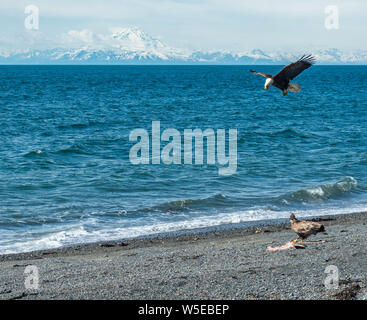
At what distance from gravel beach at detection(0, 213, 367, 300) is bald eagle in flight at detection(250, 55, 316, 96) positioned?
3962mm

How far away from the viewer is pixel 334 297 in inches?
401

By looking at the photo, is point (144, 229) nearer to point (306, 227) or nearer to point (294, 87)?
point (306, 227)

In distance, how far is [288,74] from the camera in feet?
35.4

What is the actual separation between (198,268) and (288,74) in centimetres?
510

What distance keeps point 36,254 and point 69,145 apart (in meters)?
21.9

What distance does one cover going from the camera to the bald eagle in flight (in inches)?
405

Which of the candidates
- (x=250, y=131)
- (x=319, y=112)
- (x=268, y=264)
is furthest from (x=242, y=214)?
(x=319, y=112)

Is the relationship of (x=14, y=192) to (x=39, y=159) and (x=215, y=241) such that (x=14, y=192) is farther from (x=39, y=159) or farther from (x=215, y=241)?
(x=215, y=241)

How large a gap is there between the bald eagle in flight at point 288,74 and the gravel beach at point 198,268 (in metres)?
3.96

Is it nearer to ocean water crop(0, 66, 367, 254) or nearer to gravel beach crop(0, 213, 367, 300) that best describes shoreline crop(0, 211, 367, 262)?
gravel beach crop(0, 213, 367, 300)

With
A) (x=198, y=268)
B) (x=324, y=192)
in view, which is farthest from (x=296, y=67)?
(x=324, y=192)

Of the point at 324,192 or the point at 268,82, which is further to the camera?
the point at 324,192

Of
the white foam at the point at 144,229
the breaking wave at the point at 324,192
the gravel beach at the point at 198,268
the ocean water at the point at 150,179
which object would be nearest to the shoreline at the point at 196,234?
the gravel beach at the point at 198,268

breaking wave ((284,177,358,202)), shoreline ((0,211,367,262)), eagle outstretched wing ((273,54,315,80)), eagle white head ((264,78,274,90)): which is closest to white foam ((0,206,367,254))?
shoreline ((0,211,367,262))
